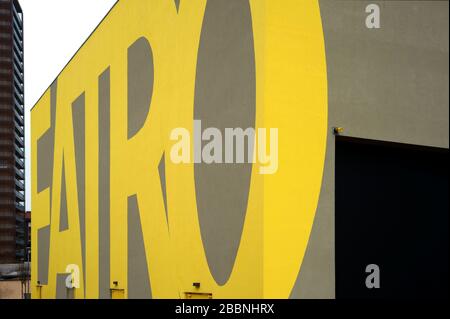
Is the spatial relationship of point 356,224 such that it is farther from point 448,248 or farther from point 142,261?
point 142,261

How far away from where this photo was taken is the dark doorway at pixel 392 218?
966 cm

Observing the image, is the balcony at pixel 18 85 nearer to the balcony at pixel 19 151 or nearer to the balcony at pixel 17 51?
the balcony at pixel 17 51

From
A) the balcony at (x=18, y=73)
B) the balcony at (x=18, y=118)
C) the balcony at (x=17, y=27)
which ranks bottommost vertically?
the balcony at (x=18, y=118)

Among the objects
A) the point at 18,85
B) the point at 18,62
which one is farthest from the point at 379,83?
the point at 18,62

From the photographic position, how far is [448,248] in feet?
35.7

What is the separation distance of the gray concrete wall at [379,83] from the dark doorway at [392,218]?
Result: 0.35 meters

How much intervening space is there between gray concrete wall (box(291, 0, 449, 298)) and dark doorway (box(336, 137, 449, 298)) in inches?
13.7

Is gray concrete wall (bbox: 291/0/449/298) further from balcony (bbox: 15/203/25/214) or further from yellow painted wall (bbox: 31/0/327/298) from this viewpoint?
balcony (bbox: 15/203/25/214)

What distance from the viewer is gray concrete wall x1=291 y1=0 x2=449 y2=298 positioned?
9047 millimetres

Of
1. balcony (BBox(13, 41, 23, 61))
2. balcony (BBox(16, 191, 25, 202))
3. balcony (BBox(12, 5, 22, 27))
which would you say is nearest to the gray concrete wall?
balcony (BBox(16, 191, 25, 202))

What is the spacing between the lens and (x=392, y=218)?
1027 centimetres

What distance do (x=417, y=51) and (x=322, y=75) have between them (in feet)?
7.91

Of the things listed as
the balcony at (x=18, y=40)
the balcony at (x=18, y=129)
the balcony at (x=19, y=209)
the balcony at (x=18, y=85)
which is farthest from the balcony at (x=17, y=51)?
the balcony at (x=19, y=209)

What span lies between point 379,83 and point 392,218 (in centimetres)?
235
